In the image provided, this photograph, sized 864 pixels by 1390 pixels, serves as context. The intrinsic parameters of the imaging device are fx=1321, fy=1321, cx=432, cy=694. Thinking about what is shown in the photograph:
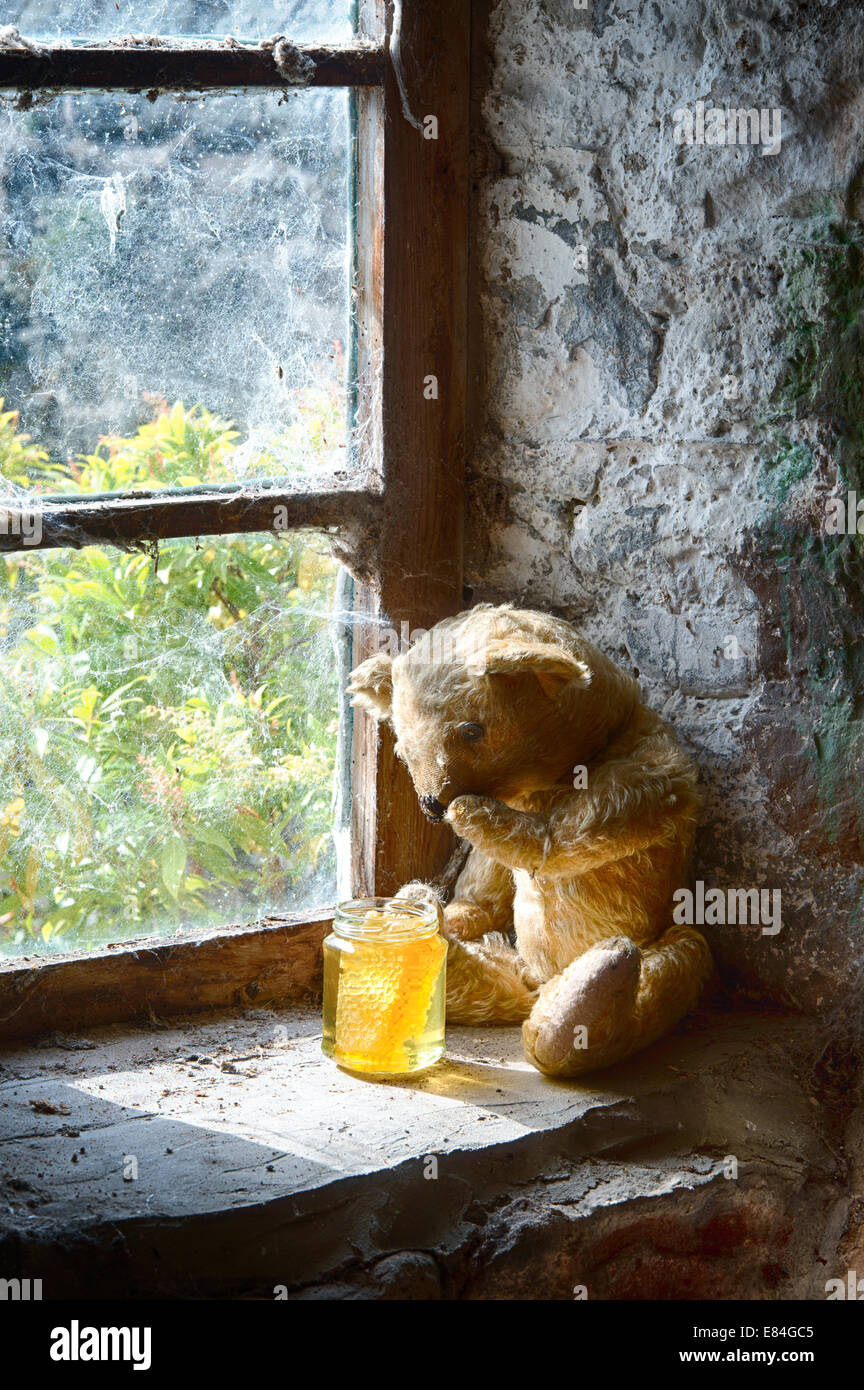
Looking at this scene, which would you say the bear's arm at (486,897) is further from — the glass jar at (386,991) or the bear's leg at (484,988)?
the glass jar at (386,991)

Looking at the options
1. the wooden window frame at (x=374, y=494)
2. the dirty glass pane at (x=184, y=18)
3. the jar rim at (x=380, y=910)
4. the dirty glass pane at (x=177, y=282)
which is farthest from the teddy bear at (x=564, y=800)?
the dirty glass pane at (x=184, y=18)

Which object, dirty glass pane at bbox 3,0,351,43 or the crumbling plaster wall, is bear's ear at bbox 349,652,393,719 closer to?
the crumbling plaster wall

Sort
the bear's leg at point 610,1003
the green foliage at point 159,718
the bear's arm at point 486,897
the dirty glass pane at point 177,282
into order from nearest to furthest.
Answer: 1. the bear's leg at point 610,1003
2. the dirty glass pane at point 177,282
3. the green foliage at point 159,718
4. the bear's arm at point 486,897

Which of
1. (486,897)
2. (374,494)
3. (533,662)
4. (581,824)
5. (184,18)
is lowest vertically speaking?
(486,897)

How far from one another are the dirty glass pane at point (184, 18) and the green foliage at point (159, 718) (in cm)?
56

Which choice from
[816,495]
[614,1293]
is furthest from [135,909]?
[816,495]

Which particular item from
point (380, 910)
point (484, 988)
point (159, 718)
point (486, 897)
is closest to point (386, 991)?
point (380, 910)

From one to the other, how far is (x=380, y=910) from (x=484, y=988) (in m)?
0.24

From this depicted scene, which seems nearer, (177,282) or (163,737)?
(177,282)

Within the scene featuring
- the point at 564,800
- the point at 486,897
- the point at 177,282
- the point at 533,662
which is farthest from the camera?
the point at 486,897

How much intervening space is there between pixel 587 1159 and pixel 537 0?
182 cm

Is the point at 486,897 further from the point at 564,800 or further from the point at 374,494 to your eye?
the point at 374,494

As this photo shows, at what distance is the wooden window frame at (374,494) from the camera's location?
2.06 metres

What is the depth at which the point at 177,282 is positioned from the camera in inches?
81.4
